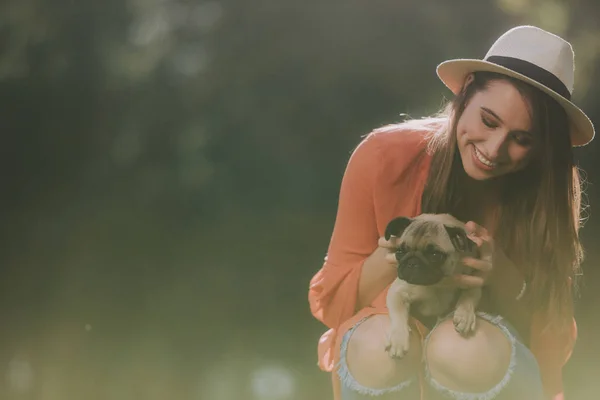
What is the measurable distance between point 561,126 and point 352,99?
630 millimetres

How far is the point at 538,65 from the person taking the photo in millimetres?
1927

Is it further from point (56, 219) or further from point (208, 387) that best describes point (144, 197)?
point (208, 387)

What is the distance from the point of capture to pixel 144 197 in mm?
2467

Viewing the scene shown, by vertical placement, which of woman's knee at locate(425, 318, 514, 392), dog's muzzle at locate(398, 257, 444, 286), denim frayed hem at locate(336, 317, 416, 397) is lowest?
denim frayed hem at locate(336, 317, 416, 397)

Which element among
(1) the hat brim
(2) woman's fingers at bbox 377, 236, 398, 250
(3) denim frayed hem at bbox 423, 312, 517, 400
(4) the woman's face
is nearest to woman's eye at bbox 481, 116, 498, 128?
(4) the woman's face

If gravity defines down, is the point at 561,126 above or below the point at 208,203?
above

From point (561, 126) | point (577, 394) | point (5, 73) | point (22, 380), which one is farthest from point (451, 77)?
point (22, 380)

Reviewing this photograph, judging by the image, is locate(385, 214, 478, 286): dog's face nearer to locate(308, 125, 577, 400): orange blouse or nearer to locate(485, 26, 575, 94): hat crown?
locate(308, 125, 577, 400): orange blouse

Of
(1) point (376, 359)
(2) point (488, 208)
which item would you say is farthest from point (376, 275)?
(2) point (488, 208)

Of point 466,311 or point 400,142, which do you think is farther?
point 400,142

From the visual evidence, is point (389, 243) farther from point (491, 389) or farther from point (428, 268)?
point (491, 389)

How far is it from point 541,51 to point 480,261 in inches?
20.6

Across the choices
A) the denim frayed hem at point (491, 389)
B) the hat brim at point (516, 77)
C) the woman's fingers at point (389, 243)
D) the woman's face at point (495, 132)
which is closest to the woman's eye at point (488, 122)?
the woman's face at point (495, 132)

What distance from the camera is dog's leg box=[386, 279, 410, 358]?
6.00 ft
